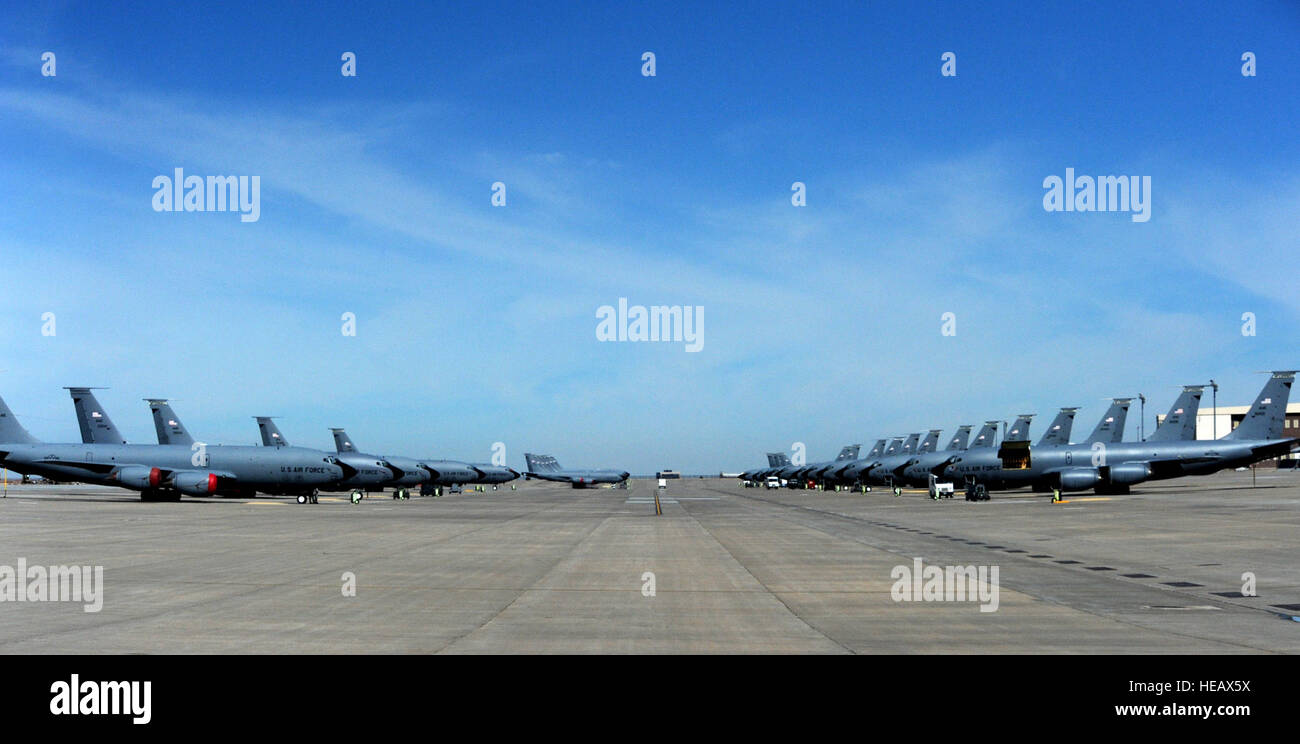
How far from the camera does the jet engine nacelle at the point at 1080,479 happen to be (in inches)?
3255

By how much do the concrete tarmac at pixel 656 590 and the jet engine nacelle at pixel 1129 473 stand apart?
129 ft

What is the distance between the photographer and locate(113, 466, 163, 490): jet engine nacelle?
80438 mm

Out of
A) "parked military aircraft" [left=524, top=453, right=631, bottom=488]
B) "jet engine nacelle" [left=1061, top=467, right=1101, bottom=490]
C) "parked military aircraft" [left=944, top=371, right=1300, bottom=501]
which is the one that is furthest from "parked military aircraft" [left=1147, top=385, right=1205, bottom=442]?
"parked military aircraft" [left=524, top=453, right=631, bottom=488]

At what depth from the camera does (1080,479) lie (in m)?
82.8

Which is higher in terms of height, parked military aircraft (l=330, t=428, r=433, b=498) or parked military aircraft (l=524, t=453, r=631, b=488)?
parked military aircraft (l=330, t=428, r=433, b=498)

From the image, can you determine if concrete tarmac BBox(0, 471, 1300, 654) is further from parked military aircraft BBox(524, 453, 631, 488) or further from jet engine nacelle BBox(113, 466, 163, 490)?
parked military aircraft BBox(524, 453, 631, 488)

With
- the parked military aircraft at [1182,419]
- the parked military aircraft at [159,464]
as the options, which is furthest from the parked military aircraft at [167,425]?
the parked military aircraft at [1182,419]

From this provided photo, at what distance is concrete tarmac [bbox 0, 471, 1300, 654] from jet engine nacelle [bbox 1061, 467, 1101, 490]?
126 feet

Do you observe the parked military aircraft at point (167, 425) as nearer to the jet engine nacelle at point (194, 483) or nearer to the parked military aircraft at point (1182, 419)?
the jet engine nacelle at point (194, 483)
